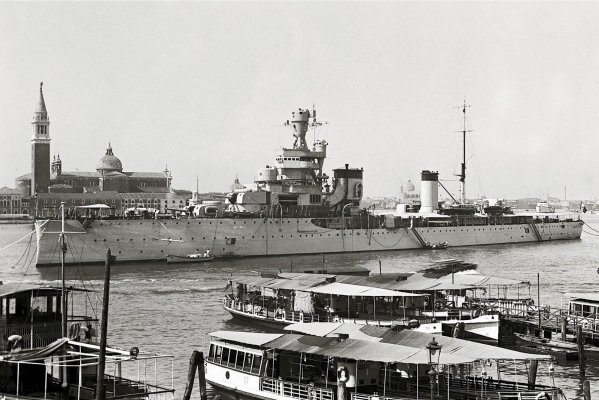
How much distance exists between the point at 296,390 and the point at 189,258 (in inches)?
1791

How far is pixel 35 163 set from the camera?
157875mm

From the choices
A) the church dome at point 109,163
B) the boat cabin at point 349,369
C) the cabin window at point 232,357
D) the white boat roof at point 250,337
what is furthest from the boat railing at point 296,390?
the church dome at point 109,163

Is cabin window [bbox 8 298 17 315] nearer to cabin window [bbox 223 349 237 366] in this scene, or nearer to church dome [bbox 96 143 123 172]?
cabin window [bbox 223 349 237 366]

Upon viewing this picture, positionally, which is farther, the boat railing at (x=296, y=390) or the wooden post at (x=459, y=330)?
the wooden post at (x=459, y=330)

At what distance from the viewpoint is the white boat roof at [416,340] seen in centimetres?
2320

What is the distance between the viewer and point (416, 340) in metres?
24.8

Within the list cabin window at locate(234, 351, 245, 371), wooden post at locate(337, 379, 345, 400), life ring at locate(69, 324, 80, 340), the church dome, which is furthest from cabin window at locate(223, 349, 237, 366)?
the church dome

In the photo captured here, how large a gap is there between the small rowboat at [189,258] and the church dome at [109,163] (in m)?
123

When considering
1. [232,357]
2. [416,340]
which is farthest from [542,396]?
[232,357]

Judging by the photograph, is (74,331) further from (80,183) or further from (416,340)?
(80,183)

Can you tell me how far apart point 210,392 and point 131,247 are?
41.6 meters

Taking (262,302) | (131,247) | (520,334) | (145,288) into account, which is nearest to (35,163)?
(131,247)

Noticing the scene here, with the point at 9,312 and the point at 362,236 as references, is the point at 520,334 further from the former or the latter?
the point at 362,236

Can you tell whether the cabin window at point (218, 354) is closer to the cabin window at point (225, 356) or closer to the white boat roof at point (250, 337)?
the cabin window at point (225, 356)
